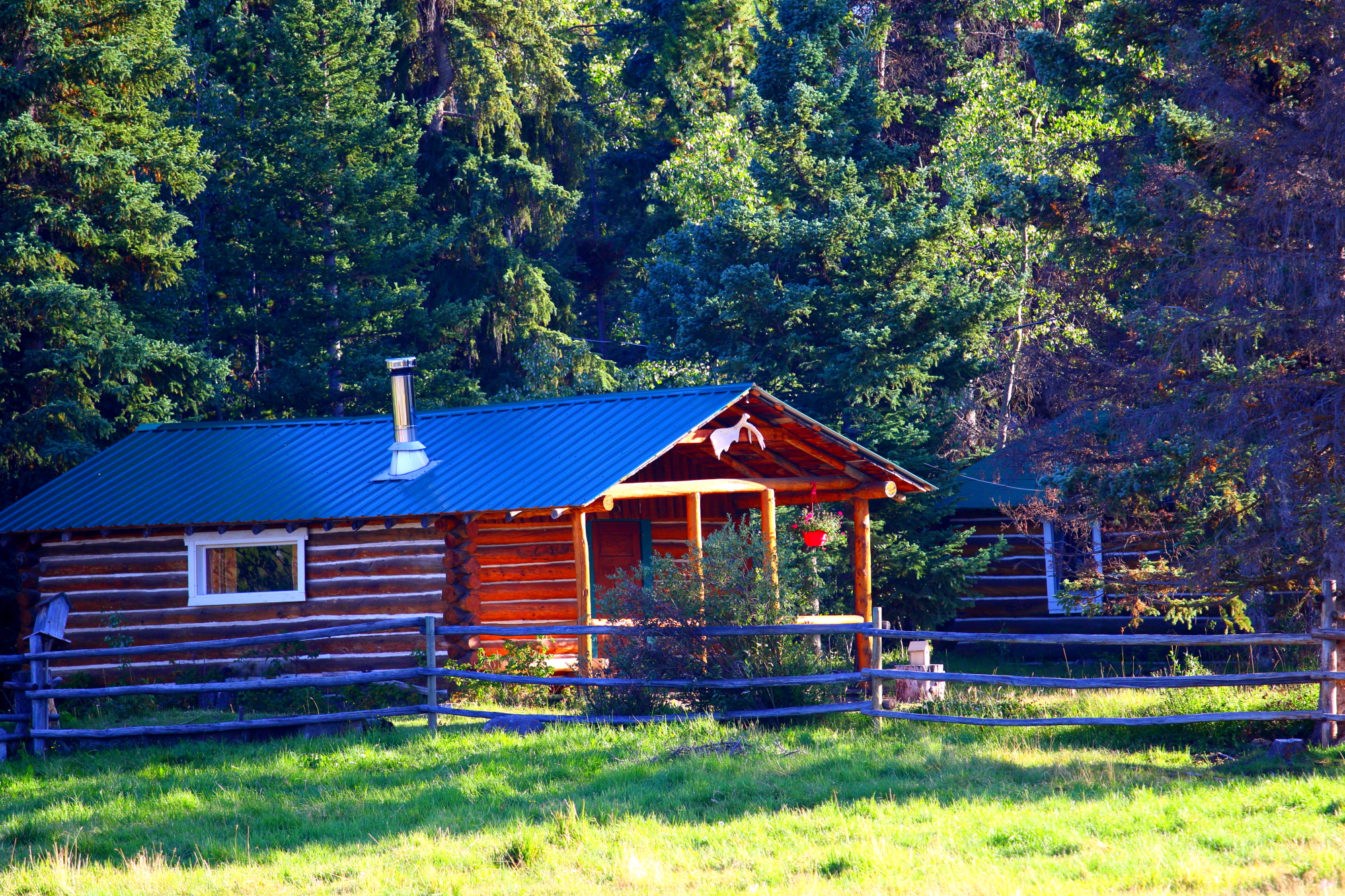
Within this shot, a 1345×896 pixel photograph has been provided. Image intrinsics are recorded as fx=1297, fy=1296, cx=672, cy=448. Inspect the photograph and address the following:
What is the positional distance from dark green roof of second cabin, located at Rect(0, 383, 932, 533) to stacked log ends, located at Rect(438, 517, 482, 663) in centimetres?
55

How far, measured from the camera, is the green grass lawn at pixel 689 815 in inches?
324

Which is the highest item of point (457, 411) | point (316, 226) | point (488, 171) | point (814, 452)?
point (488, 171)

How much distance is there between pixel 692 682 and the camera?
1302 centimetres

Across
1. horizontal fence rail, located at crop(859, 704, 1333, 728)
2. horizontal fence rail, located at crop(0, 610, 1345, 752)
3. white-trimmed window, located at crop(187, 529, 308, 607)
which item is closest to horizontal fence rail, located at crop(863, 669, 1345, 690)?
horizontal fence rail, located at crop(0, 610, 1345, 752)

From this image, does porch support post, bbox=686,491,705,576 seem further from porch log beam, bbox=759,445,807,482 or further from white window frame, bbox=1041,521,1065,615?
white window frame, bbox=1041,521,1065,615

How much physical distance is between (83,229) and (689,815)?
1569 cm

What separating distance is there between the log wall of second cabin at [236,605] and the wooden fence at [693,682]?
75.6 inches

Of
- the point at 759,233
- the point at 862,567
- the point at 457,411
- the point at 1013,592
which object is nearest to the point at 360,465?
the point at 457,411

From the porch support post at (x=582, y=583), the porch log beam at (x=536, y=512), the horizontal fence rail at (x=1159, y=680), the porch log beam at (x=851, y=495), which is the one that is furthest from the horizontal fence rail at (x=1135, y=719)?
the porch log beam at (x=851, y=495)

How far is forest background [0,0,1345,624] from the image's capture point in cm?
1529

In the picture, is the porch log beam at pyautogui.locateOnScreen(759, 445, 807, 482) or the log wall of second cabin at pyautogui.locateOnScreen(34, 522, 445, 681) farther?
the porch log beam at pyautogui.locateOnScreen(759, 445, 807, 482)

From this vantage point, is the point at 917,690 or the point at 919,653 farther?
the point at 919,653

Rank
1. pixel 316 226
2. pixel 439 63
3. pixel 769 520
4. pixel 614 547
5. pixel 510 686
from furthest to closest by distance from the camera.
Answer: pixel 439 63 → pixel 316 226 → pixel 614 547 → pixel 769 520 → pixel 510 686

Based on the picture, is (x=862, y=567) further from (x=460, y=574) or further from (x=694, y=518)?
(x=460, y=574)
